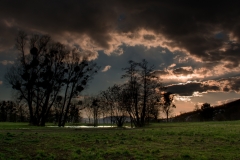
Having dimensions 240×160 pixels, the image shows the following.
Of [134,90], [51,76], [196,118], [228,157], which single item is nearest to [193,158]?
[228,157]

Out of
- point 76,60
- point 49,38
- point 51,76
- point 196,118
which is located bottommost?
point 196,118

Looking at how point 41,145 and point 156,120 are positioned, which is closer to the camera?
point 41,145

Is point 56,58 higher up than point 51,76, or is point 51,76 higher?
point 56,58

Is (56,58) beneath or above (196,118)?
above

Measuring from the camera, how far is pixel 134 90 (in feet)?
159

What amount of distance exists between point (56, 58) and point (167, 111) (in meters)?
56.5

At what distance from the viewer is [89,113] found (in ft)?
338

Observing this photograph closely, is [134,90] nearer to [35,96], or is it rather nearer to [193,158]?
[35,96]

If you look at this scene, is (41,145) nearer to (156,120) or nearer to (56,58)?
(56,58)

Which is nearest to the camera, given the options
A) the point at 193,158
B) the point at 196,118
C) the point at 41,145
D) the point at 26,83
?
the point at 193,158

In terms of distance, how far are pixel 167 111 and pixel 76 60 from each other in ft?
173

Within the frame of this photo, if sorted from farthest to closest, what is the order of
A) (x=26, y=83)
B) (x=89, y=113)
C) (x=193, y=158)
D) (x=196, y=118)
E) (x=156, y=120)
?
(x=196, y=118) → (x=89, y=113) → (x=156, y=120) → (x=26, y=83) → (x=193, y=158)

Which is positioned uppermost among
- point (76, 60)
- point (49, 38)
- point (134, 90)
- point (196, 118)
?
point (49, 38)

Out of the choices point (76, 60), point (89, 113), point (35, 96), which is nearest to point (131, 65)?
point (76, 60)
